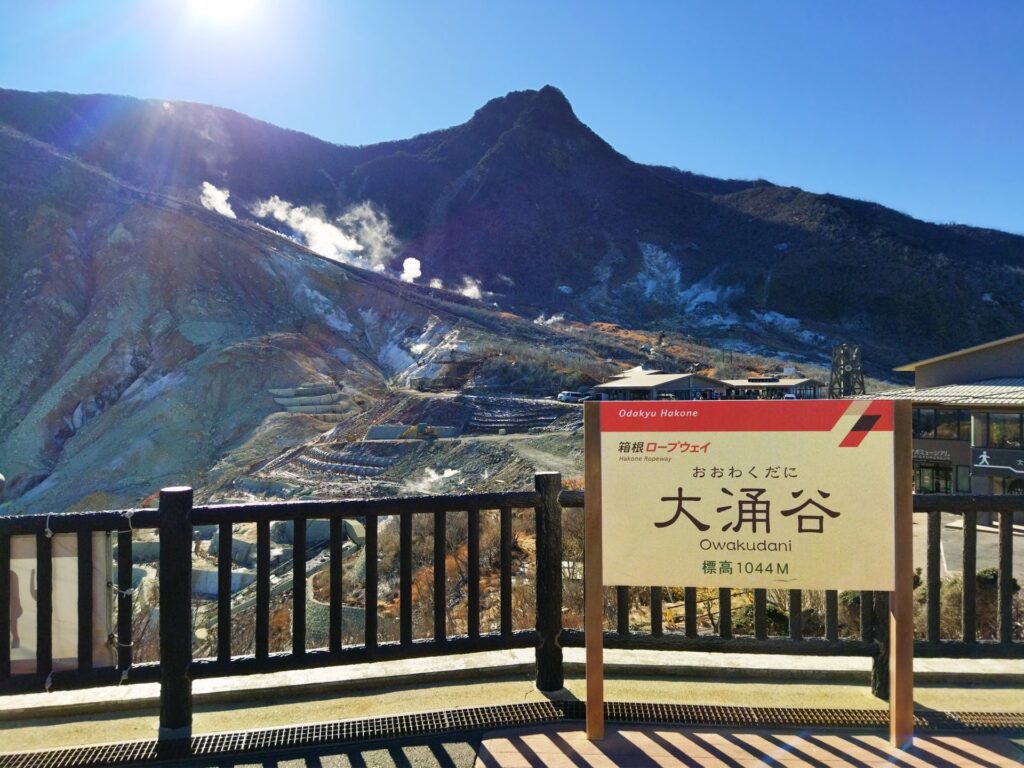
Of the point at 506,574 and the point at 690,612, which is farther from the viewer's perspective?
the point at 506,574

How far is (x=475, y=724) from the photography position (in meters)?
3.15

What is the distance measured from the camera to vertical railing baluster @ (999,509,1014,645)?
3305 millimetres

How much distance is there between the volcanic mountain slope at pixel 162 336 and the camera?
40.7 metres

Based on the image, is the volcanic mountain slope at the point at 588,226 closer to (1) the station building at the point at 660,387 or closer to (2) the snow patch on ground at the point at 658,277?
(2) the snow patch on ground at the point at 658,277


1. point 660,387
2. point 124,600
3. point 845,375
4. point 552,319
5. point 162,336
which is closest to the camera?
point 124,600

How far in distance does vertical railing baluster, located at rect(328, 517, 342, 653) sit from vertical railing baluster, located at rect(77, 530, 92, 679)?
1.01 m

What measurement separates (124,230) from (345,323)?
70.1 feet

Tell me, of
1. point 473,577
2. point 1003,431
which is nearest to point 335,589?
point 473,577

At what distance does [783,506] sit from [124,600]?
2.91 meters

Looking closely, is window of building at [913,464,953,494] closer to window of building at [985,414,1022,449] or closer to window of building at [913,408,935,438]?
window of building at [913,408,935,438]

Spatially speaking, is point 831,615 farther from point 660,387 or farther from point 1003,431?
point 660,387

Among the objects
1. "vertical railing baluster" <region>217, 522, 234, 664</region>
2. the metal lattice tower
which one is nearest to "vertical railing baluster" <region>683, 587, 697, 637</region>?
"vertical railing baluster" <region>217, 522, 234, 664</region>

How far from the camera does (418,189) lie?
445ft

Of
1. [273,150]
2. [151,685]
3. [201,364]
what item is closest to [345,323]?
[201,364]
